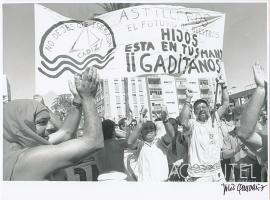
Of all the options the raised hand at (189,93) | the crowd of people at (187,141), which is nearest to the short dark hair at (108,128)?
the crowd of people at (187,141)

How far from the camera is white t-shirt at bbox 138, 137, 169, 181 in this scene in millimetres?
3283

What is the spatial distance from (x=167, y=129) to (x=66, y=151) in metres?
1.26

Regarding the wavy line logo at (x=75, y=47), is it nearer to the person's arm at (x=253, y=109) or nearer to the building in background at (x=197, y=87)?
the building in background at (x=197, y=87)

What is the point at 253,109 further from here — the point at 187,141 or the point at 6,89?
the point at 6,89

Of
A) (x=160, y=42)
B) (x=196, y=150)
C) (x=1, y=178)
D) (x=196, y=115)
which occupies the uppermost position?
(x=160, y=42)

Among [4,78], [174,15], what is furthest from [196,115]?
[4,78]

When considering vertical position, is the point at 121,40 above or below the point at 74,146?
above

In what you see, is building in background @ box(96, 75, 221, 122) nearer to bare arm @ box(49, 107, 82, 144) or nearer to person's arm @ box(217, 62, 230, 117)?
person's arm @ box(217, 62, 230, 117)

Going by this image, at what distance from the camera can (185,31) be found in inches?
136

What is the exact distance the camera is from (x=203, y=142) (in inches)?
129

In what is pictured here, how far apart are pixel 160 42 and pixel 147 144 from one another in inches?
37.4

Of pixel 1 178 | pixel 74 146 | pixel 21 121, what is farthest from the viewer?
pixel 1 178

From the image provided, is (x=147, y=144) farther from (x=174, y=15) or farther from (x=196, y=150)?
(x=174, y=15)

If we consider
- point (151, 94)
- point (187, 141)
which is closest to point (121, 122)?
point (151, 94)
